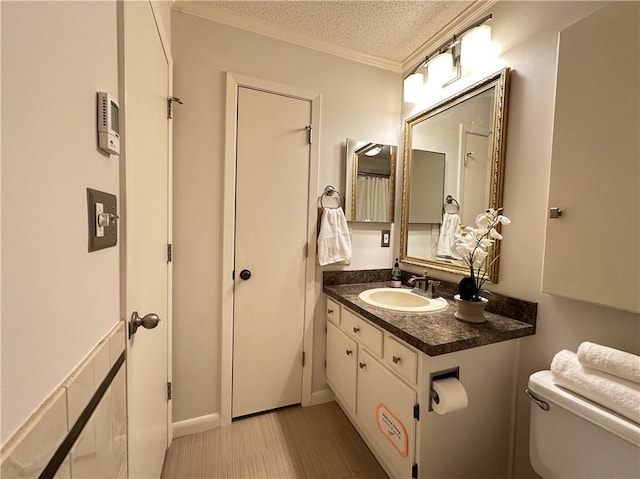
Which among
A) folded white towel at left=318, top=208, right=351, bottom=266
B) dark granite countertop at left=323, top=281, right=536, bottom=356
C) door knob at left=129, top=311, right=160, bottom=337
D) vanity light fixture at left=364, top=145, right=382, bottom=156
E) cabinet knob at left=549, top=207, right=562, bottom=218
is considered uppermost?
vanity light fixture at left=364, top=145, right=382, bottom=156

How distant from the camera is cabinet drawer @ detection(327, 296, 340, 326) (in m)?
1.73

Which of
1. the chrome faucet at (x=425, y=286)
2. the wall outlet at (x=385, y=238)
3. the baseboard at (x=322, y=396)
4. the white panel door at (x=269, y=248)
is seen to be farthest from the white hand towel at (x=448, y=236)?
the baseboard at (x=322, y=396)

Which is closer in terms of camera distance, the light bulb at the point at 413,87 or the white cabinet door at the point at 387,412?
the white cabinet door at the point at 387,412

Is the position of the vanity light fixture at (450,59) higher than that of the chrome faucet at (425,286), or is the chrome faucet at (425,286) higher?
the vanity light fixture at (450,59)

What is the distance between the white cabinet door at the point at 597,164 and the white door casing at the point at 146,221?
4.89 ft

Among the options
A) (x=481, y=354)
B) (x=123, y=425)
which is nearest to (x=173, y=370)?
(x=123, y=425)

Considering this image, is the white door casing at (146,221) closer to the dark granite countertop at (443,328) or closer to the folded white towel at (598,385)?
the dark granite countertop at (443,328)

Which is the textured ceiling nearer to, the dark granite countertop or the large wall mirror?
the large wall mirror

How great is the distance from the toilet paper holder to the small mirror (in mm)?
1081

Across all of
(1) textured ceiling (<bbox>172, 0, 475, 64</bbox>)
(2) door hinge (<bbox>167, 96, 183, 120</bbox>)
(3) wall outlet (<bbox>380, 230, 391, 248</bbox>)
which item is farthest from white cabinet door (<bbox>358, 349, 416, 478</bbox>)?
(1) textured ceiling (<bbox>172, 0, 475, 64</bbox>)

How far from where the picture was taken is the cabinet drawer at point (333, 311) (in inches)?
68.0

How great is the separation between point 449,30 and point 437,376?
1.87 metres

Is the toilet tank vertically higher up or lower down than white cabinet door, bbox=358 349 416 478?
higher up

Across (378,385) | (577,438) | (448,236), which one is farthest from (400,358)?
(448,236)
